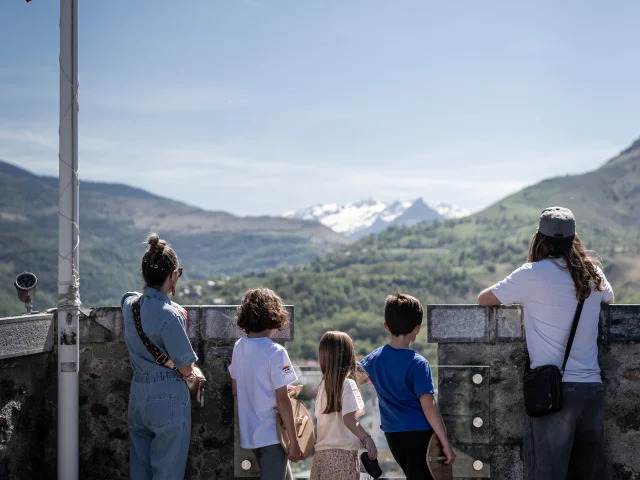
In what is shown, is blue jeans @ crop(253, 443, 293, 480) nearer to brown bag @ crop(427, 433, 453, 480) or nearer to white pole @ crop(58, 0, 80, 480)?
brown bag @ crop(427, 433, 453, 480)

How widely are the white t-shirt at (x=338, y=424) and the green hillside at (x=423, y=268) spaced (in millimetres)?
79720

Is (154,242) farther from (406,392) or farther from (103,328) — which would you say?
(406,392)

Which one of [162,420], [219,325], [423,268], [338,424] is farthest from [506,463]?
[423,268]

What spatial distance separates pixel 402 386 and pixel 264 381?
0.67 meters

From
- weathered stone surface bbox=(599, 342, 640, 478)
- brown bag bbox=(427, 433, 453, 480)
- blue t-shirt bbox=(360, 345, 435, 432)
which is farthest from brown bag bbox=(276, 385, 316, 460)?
weathered stone surface bbox=(599, 342, 640, 478)

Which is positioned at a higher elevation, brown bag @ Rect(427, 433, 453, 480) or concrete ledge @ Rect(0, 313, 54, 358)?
concrete ledge @ Rect(0, 313, 54, 358)

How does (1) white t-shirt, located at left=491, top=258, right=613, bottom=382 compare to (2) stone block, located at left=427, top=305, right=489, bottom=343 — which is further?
(2) stone block, located at left=427, top=305, right=489, bottom=343

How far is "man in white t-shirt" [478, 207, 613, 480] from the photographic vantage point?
13.9 feet

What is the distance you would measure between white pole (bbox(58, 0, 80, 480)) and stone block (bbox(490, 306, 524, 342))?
7.68 ft

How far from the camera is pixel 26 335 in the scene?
188 inches

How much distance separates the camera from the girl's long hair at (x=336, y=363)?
4.36 metres

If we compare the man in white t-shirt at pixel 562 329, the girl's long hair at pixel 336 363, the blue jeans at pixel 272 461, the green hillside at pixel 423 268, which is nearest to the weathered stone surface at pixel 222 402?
the girl's long hair at pixel 336 363

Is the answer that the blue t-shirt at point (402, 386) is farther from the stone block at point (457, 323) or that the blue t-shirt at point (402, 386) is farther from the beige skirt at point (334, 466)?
the stone block at point (457, 323)

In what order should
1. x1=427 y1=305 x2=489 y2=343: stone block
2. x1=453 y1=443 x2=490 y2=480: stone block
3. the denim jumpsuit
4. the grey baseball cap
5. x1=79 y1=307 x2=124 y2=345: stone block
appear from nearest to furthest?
the denim jumpsuit < the grey baseball cap < x1=427 y1=305 x2=489 y2=343: stone block < x1=453 y1=443 x2=490 y2=480: stone block < x1=79 y1=307 x2=124 y2=345: stone block
